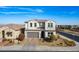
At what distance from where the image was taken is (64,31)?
7.86 feet

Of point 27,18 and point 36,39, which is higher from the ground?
point 27,18

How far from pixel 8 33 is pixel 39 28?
0.40m

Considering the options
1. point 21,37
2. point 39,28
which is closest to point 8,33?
point 21,37

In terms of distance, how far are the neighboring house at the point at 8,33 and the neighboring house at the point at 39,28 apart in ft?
0.46

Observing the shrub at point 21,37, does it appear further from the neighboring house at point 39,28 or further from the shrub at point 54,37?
the shrub at point 54,37

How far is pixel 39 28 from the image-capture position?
2.40 meters

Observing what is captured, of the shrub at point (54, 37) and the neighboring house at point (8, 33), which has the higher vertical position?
the neighboring house at point (8, 33)

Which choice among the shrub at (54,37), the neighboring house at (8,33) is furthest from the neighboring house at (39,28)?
the neighboring house at (8,33)

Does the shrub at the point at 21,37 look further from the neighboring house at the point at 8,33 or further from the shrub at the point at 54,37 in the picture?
the shrub at the point at 54,37

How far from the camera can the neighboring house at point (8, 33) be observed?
7.76 feet

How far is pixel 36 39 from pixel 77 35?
1.76 ft

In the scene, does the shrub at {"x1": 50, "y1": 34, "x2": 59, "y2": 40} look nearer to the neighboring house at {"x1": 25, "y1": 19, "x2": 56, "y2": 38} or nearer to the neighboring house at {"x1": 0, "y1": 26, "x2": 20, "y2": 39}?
the neighboring house at {"x1": 25, "y1": 19, "x2": 56, "y2": 38}
